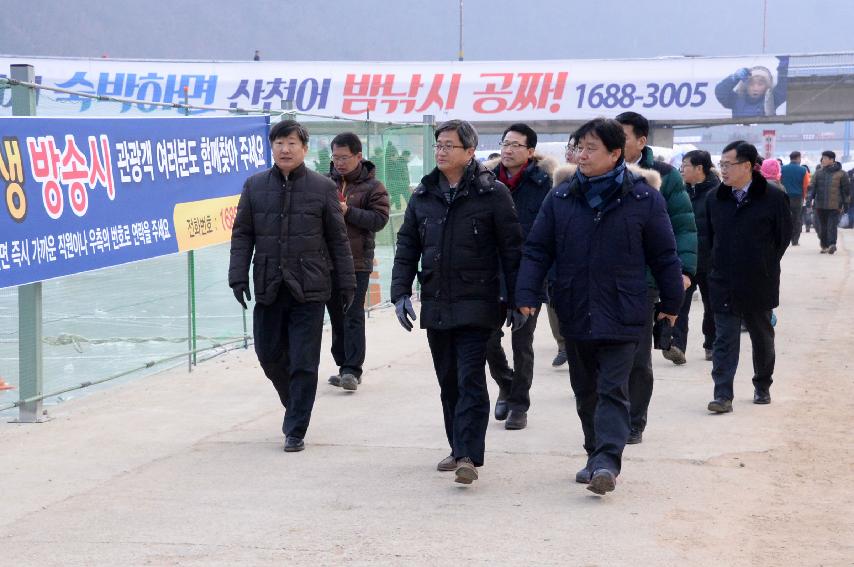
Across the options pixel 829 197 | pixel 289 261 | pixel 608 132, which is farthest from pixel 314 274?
pixel 829 197

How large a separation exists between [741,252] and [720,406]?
103 centimetres

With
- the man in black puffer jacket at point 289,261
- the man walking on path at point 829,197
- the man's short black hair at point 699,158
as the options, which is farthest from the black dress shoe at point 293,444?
the man walking on path at point 829,197

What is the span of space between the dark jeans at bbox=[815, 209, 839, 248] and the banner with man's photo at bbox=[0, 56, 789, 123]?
1507cm

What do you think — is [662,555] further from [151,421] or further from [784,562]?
[151,421]

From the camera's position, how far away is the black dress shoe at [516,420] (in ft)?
26.5

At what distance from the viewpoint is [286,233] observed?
758cm

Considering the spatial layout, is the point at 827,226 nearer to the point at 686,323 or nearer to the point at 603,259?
the point at 686,323

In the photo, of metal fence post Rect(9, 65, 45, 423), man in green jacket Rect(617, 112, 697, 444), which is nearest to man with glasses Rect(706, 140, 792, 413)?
man in green jacket Rect(617, 112, 697, 444)

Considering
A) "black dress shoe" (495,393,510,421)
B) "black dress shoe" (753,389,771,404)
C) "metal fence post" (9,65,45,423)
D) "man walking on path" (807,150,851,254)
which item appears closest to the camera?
"metal fence post" (9,65,45,423)

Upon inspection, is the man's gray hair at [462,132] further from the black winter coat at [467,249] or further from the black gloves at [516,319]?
the black gloves at [516,319]

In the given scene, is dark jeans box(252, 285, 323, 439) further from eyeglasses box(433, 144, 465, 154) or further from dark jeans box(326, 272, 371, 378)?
dark jeans box(326, 272, 371, 378)

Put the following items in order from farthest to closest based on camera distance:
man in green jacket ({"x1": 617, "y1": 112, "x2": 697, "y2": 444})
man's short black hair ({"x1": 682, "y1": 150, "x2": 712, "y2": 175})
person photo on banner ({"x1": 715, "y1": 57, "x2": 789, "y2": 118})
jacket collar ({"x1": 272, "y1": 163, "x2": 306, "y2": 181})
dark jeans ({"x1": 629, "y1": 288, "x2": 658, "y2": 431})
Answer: person photo on banner ({"x1": 715, "y1": 57, "x2": 789, "y2": 118}), man's short black hair ({"x1": 682, "y1": 150, "x2": 712, "y2": 175}), jacket collar ({"x1": 272, "y1": 163, "x2": 306, "y2": 181}), man in green jacket ({"x1": 617, "y1": 112, "x2": 697, "y2": 444}), dark jeans ({"x1": 629, "y1": 288, "x2": 658, "y2": 431})

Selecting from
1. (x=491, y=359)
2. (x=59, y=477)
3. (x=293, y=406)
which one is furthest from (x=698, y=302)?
(x=59, y=477)

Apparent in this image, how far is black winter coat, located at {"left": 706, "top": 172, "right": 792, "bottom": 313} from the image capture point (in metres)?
8.64
